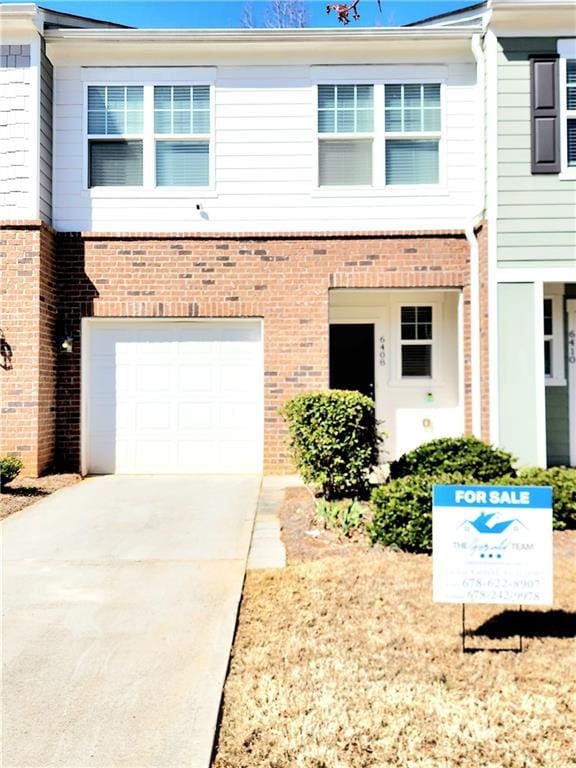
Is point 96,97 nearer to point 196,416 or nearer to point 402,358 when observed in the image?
point 196,416

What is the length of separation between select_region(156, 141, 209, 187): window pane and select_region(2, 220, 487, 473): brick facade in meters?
0.84

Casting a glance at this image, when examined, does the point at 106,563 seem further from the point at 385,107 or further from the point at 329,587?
the point at 385,107

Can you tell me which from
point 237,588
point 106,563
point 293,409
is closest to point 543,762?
point 237,588

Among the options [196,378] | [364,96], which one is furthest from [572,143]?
[196,378]

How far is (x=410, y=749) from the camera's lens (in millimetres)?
2062

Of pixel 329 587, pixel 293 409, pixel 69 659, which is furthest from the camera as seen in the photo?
pixel 293 409

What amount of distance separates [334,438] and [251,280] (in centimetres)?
319

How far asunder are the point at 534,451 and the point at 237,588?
4594mm

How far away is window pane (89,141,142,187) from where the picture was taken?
7.80 meters

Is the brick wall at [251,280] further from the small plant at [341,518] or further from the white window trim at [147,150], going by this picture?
the small plant at [341,518]

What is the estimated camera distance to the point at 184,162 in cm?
780

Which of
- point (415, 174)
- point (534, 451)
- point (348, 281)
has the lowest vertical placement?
point (534, 451)

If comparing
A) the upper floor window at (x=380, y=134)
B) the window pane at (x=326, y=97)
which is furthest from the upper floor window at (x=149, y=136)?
the upper floor window at (x=380, y=134)

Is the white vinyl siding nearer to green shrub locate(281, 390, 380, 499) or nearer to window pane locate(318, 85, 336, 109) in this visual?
window pane locate(318, 85, 336, 109)
